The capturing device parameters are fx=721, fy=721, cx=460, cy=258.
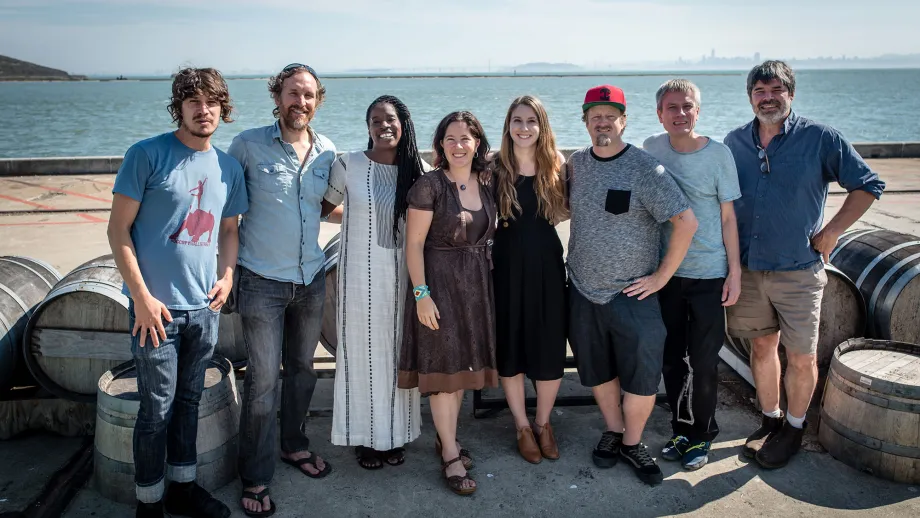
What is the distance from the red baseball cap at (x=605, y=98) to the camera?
11.8 ft

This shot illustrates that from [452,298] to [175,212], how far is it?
4.51 ft

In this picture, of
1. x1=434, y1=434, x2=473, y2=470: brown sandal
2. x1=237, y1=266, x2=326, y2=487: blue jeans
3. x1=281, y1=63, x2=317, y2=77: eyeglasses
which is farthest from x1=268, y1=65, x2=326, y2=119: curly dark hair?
x1=434, y1=434, x2=473, y2=470: brown sandal

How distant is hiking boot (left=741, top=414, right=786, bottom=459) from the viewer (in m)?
4.06

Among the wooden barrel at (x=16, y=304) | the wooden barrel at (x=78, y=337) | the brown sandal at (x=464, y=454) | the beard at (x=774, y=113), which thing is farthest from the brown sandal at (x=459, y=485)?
the wooden barrel at (x=16, y=304)

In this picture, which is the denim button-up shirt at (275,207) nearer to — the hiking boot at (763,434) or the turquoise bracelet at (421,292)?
the turquoise bracelet at (421,292)

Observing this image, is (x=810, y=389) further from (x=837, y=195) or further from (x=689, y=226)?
(x=837, y=195)

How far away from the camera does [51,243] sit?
30.5 ft

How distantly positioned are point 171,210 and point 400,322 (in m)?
1.30

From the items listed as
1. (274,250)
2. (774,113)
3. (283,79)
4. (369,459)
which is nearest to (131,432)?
(274,250)

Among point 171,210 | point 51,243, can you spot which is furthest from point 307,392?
point 51,243

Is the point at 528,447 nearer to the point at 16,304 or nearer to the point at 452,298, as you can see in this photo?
the point at 452,298

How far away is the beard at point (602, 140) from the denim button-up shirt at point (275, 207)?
1439 mm

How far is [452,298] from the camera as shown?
3.66 meters

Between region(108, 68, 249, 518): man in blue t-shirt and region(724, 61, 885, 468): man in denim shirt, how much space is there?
2.67 m
